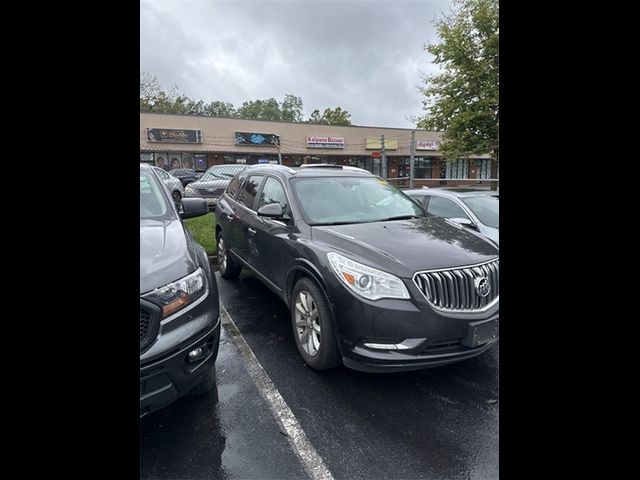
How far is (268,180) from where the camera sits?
14.2ft

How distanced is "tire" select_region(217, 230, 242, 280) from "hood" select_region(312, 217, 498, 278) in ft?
7.82

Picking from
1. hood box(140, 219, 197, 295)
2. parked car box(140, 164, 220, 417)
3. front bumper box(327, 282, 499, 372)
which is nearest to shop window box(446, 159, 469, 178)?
front bumper box(327, 282, 499, 372)

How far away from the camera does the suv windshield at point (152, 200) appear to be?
300cm

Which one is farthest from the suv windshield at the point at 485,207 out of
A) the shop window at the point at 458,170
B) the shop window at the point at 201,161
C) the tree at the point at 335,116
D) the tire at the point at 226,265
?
the tree at the point at 335,116

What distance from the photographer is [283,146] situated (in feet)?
107

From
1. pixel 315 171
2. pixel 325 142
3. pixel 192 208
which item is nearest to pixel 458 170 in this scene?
pixel 325 142

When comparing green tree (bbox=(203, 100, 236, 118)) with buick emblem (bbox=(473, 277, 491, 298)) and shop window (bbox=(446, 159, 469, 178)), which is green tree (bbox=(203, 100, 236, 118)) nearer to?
shop window (bbox=(446, 159, 469, 178))

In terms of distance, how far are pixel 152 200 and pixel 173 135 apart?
28721 millimetres

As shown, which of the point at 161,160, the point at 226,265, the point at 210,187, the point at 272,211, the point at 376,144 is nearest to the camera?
the point at 272,211

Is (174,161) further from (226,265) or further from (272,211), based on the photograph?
(272,211)
